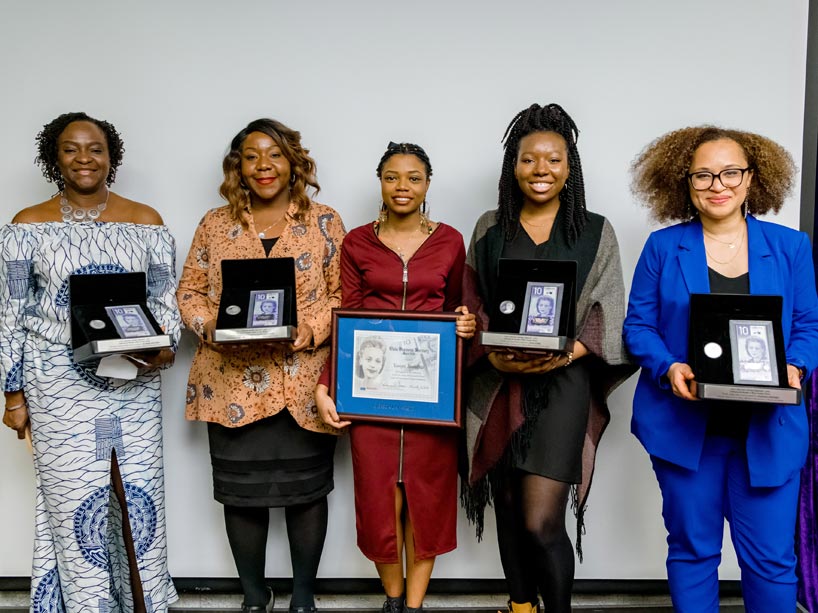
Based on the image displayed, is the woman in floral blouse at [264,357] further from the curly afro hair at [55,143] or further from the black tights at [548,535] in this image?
the black tights at [548,535]

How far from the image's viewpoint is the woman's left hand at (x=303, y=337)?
1.96 meters

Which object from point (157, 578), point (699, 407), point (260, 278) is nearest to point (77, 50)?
point (260, 278)

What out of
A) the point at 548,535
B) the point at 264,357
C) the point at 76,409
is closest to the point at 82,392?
the point at 76,409

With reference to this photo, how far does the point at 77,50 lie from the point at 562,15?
2.03 meters

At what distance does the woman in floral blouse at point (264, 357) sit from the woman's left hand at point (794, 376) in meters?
1.41

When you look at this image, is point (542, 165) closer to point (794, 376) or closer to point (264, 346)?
point (794, 376)

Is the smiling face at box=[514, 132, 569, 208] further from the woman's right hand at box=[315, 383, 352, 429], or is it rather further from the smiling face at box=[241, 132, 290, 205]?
the woman's right hand at box=[315, 383, 352, 429]

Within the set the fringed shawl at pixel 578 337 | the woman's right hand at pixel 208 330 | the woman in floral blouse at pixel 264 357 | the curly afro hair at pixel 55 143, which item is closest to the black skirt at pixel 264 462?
the woman in floral blouse at pixel 264 357

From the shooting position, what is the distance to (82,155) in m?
2.00

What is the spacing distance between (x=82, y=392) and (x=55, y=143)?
879 mm

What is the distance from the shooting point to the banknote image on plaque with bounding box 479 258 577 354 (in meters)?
1.64

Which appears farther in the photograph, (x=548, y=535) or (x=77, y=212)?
(x=77, y=212)

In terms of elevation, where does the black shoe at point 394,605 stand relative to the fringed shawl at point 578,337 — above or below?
below

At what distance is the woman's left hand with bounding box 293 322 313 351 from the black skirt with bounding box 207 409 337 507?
267mm
